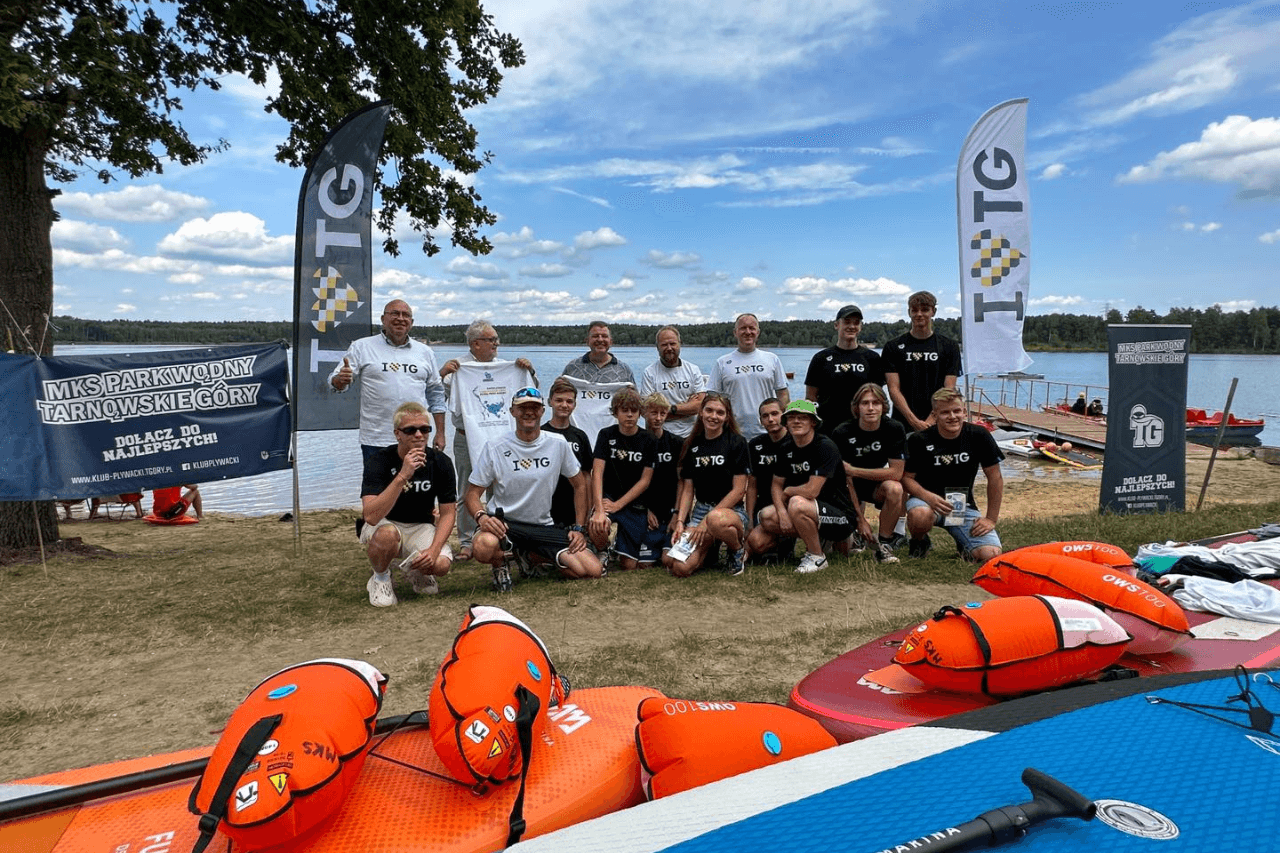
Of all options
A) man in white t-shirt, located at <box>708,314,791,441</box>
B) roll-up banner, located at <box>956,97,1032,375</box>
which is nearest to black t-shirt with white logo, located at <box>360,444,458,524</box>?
man in white t-shirt, located at <box>708,314,791,441</box>

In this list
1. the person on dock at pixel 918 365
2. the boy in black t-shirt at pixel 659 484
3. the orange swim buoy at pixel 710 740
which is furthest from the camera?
the person on dock at pixel 918 365

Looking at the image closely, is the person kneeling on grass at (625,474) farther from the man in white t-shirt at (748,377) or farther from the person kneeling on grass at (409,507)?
the person kneeling on grass at (409,507)

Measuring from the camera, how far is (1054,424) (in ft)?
67.4

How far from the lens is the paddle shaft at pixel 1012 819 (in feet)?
4.82

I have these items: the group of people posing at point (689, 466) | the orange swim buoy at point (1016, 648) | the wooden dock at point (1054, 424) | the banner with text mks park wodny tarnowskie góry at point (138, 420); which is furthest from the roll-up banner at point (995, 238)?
the wooden dock at point (1054, 424)

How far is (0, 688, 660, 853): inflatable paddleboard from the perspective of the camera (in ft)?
6.40

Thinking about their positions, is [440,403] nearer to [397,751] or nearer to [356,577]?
[356,577]

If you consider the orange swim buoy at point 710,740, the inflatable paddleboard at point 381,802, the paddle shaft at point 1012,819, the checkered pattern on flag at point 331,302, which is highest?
the checkered pattern on flag at point 331,302

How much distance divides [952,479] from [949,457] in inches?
8.2

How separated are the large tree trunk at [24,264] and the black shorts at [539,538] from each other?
15.1ft

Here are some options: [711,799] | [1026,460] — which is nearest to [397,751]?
[711,799]

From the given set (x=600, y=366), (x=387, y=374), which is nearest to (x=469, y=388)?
(x=387, y=374)

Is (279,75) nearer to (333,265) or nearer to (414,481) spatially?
(333,265)

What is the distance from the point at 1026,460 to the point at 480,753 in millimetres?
17916
